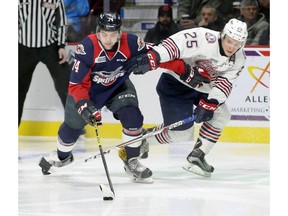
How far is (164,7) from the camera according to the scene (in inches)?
204

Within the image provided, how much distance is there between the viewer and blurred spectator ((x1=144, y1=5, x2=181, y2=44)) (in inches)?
203

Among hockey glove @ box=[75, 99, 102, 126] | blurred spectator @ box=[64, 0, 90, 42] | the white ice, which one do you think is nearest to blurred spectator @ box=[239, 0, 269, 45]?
the white ice

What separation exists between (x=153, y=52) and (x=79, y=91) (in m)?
0.42

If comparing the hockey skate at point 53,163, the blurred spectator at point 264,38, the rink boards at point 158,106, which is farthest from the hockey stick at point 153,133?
the blurred spectator at point 264,38

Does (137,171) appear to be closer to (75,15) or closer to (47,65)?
(47,65)

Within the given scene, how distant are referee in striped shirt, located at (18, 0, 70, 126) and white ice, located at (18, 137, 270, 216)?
0.71 meters

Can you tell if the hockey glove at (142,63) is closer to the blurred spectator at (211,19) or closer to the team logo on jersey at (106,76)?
the team logo on jersey at (106,76)

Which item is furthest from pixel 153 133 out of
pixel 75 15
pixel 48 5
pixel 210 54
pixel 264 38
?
pixel 75 15

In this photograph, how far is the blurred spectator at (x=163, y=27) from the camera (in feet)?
16.9

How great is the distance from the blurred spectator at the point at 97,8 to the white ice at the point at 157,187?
1.15 metres

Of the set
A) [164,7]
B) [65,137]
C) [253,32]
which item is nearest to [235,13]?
[253,32]

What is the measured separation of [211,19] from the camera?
5.11 m
